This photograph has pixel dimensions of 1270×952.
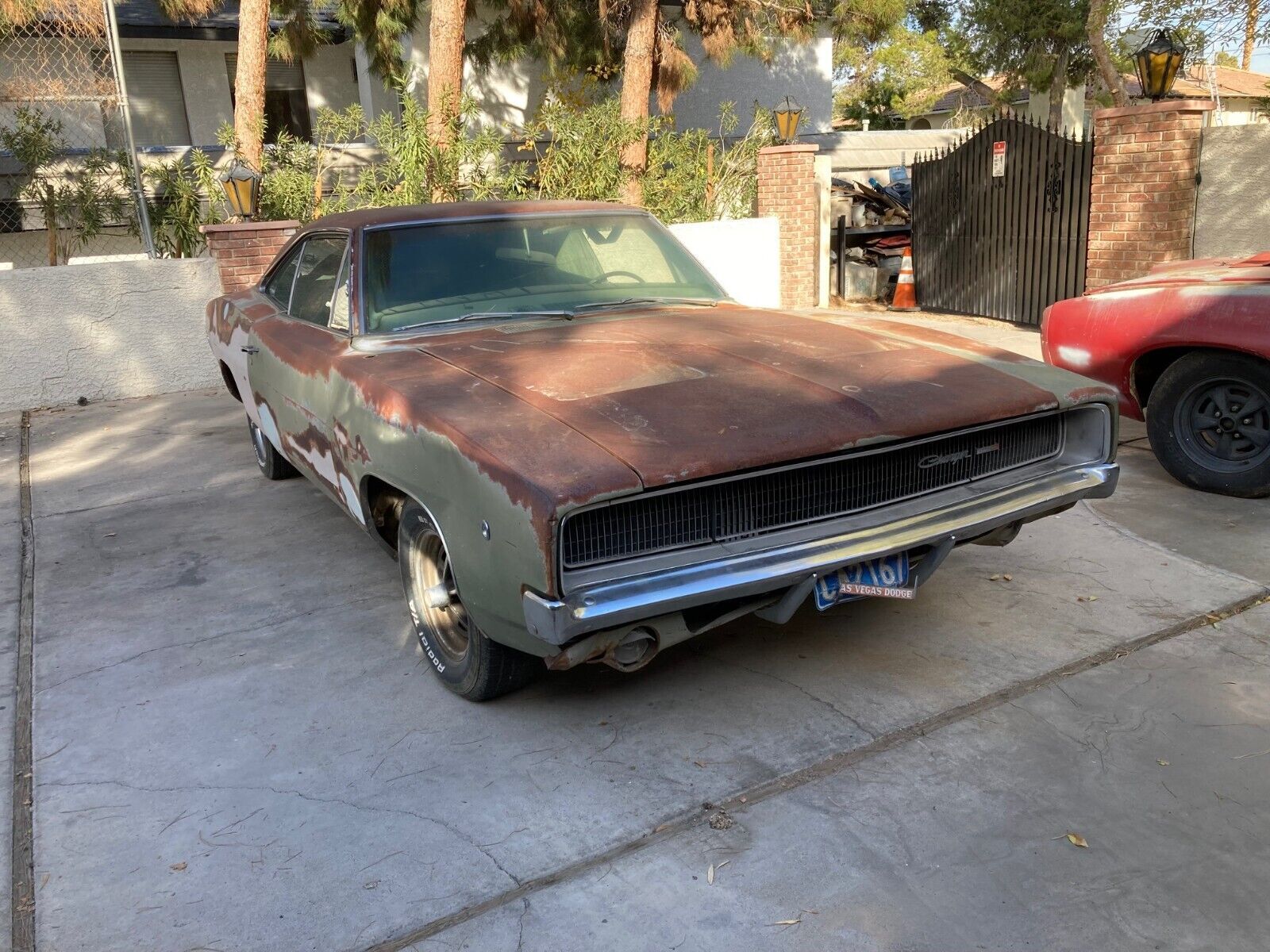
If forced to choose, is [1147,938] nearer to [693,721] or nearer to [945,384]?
[693,721]

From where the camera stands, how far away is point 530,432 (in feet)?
9.78

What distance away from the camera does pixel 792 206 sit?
1230 centimetres

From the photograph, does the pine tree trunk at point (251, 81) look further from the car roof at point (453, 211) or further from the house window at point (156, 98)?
the house window at point (156, 98)

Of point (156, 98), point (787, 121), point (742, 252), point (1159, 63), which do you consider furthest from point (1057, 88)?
point (156, 98)

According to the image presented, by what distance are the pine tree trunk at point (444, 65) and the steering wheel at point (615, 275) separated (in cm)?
658

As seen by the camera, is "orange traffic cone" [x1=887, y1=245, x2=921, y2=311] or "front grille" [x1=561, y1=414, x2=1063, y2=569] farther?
"orange traffic cone" [x1=887, y1=245, x2=921, y2=311]

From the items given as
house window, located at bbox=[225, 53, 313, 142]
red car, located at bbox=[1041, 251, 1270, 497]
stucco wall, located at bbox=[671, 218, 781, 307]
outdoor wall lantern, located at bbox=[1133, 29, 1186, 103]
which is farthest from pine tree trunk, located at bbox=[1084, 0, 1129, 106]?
house window, located at bbox=[225, 53, 313, 142]

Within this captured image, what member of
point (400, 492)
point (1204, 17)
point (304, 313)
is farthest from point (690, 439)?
point (1204, 17)

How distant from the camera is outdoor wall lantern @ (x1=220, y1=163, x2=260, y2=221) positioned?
9.30 metres

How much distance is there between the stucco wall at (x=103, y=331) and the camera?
866 cm

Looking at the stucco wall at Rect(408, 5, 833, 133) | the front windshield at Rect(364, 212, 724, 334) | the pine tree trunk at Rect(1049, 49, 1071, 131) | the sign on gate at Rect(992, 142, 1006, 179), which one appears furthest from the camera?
the pine tree trunk at Rect(1049, 49, 1071, 131)

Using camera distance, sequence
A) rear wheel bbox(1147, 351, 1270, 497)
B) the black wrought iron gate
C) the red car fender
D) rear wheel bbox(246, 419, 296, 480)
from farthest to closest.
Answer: the black wrought iron gate < rear wheel bbox(246, 419, 296, 480) < rear wheel bbox(1147, 351, 1270, 497) < the red car fender

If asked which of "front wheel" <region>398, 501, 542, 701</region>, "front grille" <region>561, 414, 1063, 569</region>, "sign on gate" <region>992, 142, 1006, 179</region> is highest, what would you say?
"sign on gate" <region>992, 142, 1006, 179</region>

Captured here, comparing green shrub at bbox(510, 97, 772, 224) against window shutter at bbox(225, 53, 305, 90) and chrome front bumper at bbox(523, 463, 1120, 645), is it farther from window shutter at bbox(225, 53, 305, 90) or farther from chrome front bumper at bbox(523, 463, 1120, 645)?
window shutter at bbox(225, 53, 305, 90)
